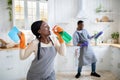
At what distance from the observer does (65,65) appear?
189 inches

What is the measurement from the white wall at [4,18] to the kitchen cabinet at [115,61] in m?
2.68

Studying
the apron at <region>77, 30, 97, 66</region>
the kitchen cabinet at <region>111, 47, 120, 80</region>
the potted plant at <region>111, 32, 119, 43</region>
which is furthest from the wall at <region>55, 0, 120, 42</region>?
the apron at <region>77, 30, 97, 66</region>

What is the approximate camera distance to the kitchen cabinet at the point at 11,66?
394cm

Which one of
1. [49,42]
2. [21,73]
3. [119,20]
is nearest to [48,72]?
[49,42]

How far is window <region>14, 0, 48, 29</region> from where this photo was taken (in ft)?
14.6

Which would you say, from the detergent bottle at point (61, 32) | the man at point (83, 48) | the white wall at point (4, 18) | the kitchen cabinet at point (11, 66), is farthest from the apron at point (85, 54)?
the detergent bottle at point (61, 32)

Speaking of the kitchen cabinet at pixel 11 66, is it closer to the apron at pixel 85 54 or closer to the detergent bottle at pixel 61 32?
the apron at pixel 85 54

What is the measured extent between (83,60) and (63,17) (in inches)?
54.5

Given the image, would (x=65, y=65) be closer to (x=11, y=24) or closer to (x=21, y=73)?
(x=21, y=73)

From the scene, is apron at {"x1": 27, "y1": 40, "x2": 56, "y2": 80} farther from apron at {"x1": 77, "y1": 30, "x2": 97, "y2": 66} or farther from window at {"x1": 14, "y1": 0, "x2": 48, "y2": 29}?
window at {"x1": 14, "y1": 0, "x2": 48, "y2": 29}

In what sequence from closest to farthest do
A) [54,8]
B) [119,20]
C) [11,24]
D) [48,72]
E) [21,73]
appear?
[48,72] < [21,73] < [11,24] < [54,8] < [119,20]

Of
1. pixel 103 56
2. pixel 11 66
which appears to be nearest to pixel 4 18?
pixel 11 66

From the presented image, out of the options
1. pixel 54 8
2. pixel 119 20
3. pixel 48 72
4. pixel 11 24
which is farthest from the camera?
pixel 119 20

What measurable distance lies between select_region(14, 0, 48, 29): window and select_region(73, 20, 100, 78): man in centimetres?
99
